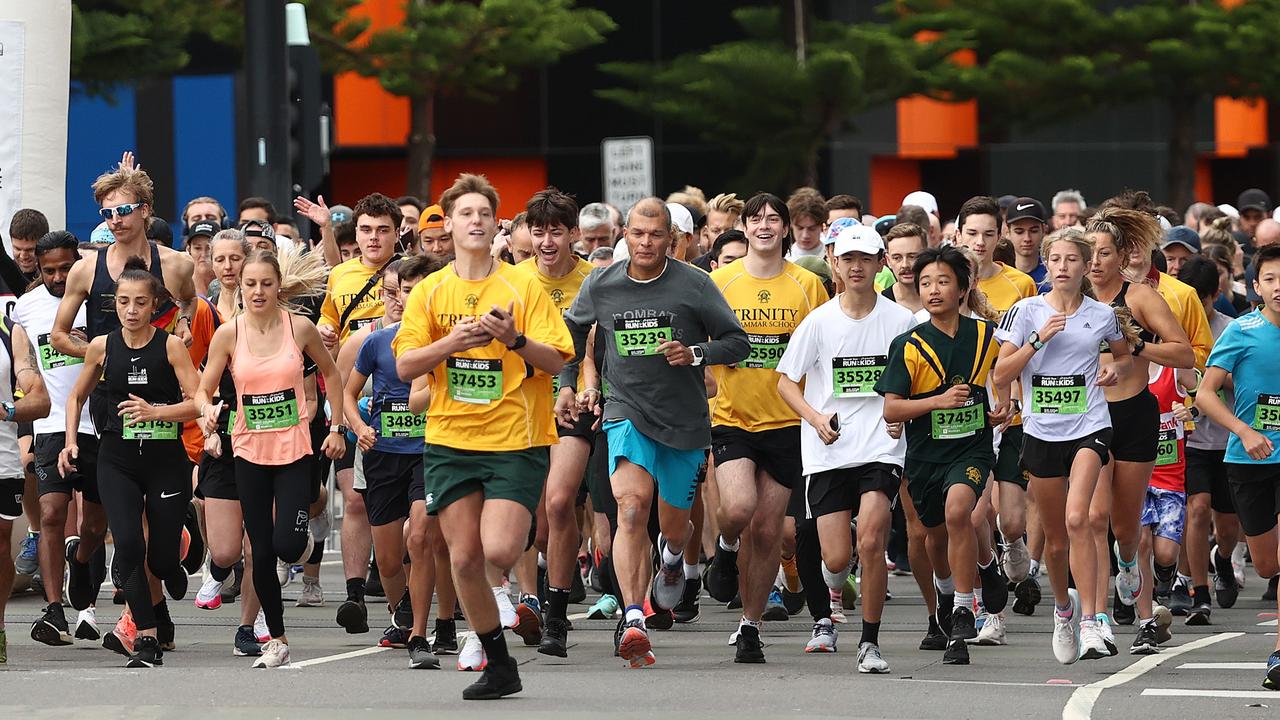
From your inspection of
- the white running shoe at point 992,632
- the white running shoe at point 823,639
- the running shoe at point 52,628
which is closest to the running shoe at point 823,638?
the white running shoe at point 823,639

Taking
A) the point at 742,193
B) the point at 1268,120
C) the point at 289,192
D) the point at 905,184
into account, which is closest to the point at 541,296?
the point at 289,192

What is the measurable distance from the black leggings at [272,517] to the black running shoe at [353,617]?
140 cm

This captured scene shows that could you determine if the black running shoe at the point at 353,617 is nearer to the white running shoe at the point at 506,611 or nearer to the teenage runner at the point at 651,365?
the white running shoe at the point at 506,611

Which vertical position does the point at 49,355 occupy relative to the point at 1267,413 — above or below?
above

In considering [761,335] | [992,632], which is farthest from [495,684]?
[992,632]

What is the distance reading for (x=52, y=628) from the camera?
11312mm

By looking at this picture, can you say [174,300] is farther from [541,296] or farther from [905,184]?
[905,184]

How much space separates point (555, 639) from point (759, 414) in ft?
5.01

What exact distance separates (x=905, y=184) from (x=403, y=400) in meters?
31.9

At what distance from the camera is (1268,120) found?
4544 cm

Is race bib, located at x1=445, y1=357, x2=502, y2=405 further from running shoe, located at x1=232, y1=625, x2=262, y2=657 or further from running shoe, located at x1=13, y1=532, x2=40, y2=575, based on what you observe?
running shoe, located at x1=13, y1=532, x2=40, y2=575

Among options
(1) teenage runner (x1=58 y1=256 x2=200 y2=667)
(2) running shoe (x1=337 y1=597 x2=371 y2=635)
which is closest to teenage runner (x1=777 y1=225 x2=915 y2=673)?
(2) running shoe (x1=337 y1=597 x2=371 y2=635)

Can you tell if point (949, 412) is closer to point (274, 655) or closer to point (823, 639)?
A: point (823, 639)

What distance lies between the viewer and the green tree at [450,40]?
3547 centimetres
